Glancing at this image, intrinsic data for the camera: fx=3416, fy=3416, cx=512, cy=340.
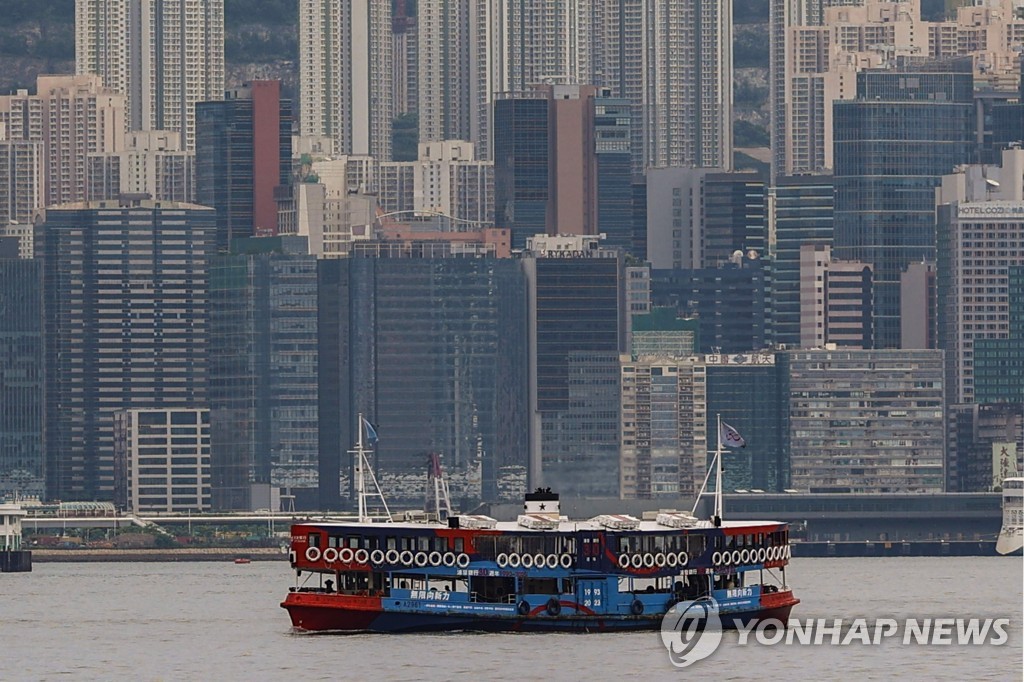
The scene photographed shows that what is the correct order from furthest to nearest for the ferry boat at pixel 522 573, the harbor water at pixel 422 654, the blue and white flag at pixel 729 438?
1. the blue and white flag at pixel 729 438
2. the ferry boat at pixel 522 573
3. the harbor water at pixel 422 654

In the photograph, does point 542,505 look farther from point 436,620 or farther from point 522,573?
A: point 436,620

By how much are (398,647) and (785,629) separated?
1664cm

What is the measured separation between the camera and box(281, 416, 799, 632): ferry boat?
126 meters

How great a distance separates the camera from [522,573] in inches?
4975

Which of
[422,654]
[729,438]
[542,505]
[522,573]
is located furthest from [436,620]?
[729,438]

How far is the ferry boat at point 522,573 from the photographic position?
126 meters

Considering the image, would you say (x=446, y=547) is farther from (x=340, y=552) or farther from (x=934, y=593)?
(x=934, y=593)

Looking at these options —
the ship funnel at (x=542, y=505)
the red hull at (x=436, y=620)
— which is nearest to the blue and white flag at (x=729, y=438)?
the ship funnel at (x=542, y=505)

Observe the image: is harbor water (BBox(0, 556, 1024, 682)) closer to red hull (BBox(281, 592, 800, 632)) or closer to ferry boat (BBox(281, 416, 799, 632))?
red hull (BBox(281, 592, 800, 632))

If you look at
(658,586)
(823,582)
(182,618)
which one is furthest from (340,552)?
(823,582)

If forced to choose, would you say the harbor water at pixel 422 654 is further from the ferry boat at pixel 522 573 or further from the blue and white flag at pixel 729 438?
the blue and white flag at pixel 729 438

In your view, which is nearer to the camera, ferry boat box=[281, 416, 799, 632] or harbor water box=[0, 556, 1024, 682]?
harbor water box=[0, 556, 1024, 682]

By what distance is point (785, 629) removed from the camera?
130m

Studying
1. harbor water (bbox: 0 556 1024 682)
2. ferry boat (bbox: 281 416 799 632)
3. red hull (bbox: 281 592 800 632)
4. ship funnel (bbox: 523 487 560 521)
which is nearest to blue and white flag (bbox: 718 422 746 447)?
harbor water (bbox: 0 556 1024 682)
